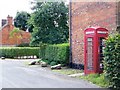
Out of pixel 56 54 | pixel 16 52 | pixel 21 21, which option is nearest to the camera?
pixel 56 54

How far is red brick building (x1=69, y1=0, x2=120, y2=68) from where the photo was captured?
15648 mm

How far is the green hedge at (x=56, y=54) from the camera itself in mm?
20991

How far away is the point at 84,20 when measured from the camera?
18984mm

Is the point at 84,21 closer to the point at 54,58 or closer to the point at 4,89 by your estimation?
the point at 54,58

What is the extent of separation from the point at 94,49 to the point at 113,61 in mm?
3680

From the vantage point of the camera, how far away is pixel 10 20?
203 ft

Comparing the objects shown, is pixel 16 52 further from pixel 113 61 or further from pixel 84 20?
pixel 113 61

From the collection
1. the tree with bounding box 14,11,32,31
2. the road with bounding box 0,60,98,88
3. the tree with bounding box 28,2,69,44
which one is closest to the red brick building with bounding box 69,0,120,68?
the road with bounding box 0,60,98,88

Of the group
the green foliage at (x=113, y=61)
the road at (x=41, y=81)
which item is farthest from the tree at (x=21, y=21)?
the green foliage at (x=113, y=61)

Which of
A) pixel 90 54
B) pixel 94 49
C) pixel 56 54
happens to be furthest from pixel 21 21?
pixel 94 49

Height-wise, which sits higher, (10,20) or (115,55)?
(10,20)

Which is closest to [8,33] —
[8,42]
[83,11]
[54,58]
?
[8,42]

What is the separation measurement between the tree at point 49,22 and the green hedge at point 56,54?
3.61m

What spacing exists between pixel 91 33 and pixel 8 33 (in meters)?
48.1
